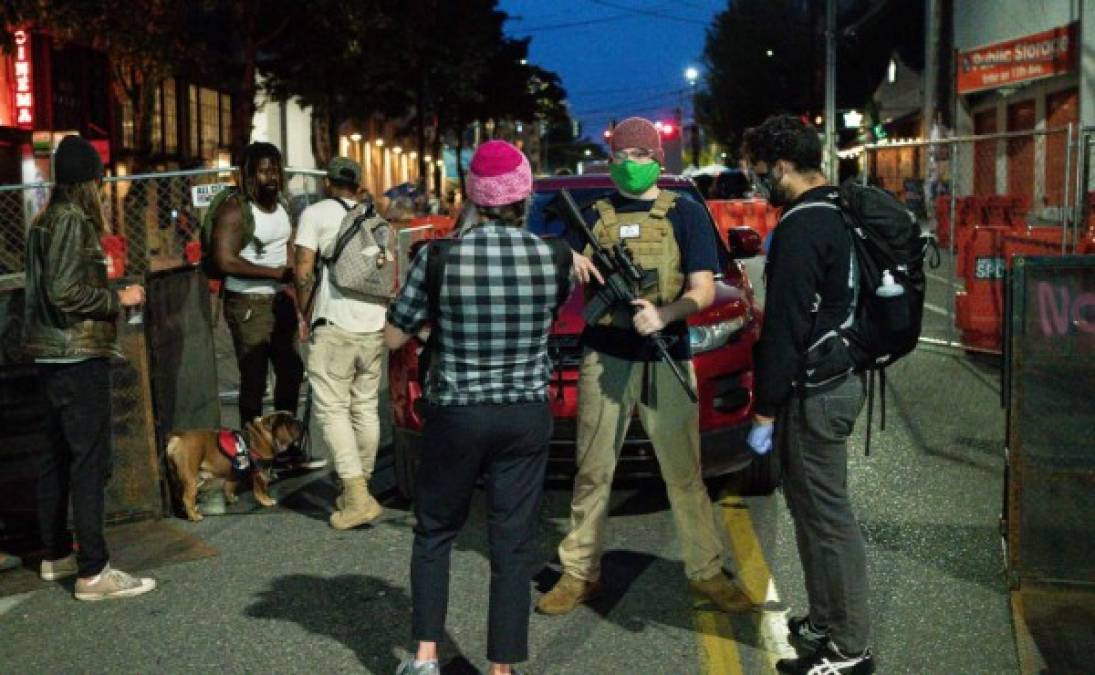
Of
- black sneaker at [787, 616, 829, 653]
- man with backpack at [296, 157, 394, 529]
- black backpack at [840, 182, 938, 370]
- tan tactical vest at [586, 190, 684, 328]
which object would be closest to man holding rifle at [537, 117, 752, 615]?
tan tactical vest at [586, 190, 684, 328]

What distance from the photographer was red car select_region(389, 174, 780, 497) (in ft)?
21.6

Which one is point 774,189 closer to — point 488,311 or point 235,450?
point 488,311

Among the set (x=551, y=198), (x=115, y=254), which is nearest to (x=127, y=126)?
(x=115, y=254)

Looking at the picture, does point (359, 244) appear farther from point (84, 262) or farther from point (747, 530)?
point (747, 530)

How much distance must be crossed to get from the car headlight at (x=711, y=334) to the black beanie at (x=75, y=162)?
2856 mm

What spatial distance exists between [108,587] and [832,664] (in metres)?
3.02

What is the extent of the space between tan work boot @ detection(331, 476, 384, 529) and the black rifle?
223cm

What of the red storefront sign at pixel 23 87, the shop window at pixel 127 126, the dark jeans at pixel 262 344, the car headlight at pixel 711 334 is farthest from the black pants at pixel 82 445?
the shop window at pixel 127 126

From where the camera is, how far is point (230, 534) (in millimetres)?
6781

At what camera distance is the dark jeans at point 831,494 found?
439 cm

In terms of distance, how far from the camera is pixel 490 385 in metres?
4.15

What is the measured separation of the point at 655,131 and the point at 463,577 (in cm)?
209

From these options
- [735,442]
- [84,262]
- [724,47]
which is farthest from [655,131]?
[724,47]

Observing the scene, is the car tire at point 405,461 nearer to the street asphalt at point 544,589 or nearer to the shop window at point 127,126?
the street asphalt at point 544,589
